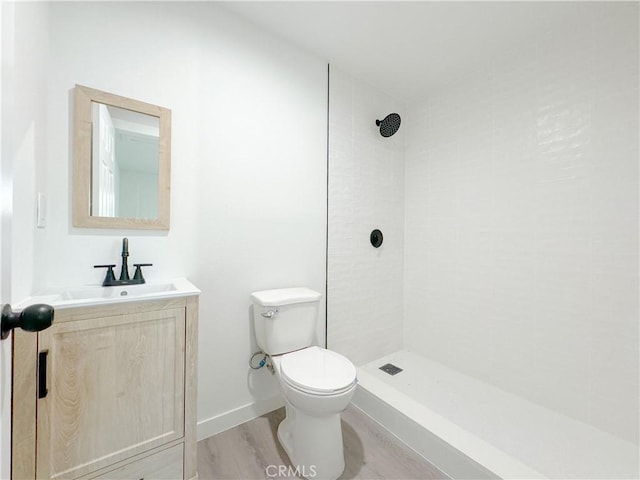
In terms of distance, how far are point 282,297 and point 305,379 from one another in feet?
1.51

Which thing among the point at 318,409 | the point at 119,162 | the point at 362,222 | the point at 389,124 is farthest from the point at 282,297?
the point at 389,124

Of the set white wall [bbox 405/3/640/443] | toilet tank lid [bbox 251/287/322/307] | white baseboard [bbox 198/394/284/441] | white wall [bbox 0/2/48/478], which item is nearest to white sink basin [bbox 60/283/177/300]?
white wall [bbox 0/2/48/478]

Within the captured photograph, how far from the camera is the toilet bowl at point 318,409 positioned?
3.94 ft

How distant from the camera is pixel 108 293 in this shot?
1.21 metres

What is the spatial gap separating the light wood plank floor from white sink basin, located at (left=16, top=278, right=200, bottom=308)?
0.88 meters

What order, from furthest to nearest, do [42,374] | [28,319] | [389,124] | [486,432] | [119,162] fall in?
[389,124]
[486,432]
[119,162]
[42,374]
[28,319]

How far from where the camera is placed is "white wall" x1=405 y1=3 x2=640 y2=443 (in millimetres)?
1438

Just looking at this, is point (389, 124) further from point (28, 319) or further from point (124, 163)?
point (28, 319)

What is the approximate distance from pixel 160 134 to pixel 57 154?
0.41 m

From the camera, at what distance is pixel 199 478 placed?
126 cm

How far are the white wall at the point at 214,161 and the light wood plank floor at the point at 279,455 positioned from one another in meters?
0.11

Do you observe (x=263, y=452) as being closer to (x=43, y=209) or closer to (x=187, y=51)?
(x=43, y=209)

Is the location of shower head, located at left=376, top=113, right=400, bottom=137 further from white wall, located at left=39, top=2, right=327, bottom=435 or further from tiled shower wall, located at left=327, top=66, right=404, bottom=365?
white wall, located at left=39, top=2, right=327, bottom=435

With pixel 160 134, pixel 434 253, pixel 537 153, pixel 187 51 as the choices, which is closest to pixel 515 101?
pixel 537 153
